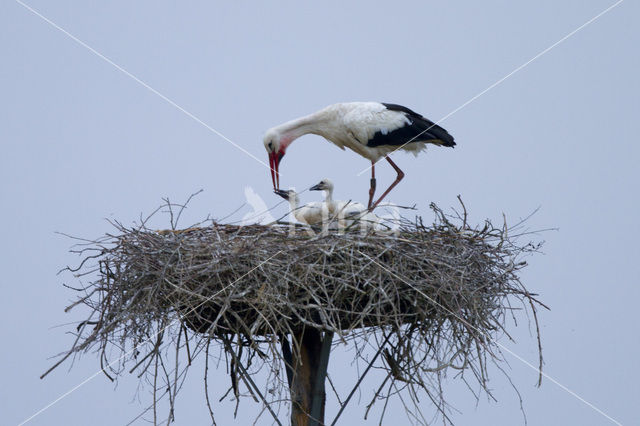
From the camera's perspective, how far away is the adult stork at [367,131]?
6.63 metres

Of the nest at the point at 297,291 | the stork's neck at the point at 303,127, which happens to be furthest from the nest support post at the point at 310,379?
the stork's neck at the point at 303,127

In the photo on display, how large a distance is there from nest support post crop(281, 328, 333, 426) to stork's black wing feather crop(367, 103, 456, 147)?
6.36ft

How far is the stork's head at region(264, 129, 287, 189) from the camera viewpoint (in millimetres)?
6965

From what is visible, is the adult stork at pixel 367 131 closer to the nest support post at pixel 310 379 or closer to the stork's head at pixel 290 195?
the stork's head at pixel 290 195

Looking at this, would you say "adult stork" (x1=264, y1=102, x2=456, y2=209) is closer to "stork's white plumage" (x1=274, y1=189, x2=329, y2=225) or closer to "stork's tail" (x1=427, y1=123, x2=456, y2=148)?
"stork's tail" (x1=427, y1=123, x2=456, y2=148)

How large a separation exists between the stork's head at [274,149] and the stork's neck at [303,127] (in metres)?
0.03

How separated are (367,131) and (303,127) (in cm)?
66

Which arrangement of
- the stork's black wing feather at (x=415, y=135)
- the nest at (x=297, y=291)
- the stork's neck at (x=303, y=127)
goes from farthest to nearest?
→ the stork's neck at (x=303, y=127), the stork's black wing feather at (x=415, y=135), the nest at (x=297, y=291)

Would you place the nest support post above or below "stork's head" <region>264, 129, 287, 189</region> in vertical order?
below

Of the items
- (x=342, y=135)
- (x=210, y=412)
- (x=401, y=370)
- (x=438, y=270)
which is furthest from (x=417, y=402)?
(x=342, y=135)

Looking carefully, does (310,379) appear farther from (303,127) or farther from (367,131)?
(303,127)

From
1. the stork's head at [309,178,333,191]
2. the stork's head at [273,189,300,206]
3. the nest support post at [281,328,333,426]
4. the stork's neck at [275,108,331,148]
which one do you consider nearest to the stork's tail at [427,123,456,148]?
the stork's neck at [275,108,331,148]

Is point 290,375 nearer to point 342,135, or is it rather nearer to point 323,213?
point 323,213

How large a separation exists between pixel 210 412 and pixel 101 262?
1.07m
